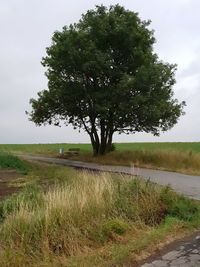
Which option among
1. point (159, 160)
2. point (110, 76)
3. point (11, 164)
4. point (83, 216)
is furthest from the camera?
point (110, 76)

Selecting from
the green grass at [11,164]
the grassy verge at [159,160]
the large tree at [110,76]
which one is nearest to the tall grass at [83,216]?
the grassy verge at [159,160]

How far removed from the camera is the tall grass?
24.6 feet

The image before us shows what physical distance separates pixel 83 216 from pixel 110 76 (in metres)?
22.2

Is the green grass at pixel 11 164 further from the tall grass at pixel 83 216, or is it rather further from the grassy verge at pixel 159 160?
the tall grass at pixel 83 216

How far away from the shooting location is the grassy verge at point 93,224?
7.12m

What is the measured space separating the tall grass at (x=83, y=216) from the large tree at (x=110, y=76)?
17.5 metres

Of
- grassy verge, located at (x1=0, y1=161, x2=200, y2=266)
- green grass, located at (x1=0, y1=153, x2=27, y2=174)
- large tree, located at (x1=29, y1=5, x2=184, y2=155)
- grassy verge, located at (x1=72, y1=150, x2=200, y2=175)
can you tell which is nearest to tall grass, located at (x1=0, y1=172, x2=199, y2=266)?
grassy verge, located at (x1=0, y1=161, x2=200, y2=266)

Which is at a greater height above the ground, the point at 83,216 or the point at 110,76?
the point at 110,76

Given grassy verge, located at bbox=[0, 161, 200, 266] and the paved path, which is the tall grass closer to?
grassy verge, located at bbox=[0, 161, 200, 266]

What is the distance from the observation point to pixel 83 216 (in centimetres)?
845

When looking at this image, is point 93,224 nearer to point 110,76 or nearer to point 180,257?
point 180,257

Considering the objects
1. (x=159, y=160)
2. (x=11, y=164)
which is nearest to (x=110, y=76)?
(x=159, y=160)

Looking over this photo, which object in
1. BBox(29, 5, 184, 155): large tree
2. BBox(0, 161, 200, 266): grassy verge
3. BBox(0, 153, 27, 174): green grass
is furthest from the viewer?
BBox(29, 5, 184, 155): large tree

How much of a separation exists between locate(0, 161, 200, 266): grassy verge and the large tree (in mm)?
17680
